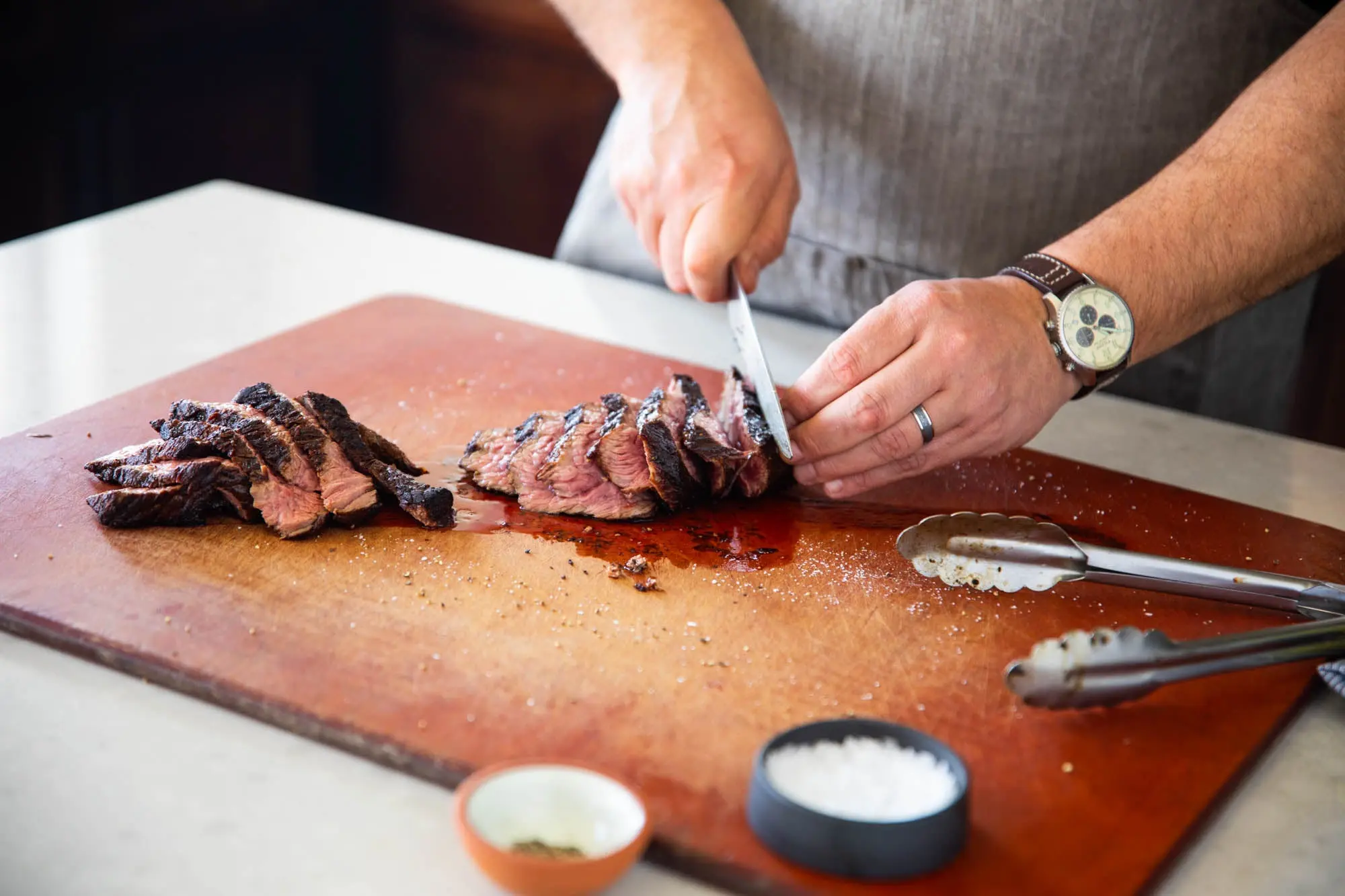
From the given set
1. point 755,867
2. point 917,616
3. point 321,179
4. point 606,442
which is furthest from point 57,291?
point 321,179

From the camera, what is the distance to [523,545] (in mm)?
2031

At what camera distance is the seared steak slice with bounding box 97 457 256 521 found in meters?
1.98

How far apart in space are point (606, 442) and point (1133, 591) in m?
0.84

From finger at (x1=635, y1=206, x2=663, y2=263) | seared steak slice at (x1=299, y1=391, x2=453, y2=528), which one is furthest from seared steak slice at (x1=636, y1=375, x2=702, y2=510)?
finger at (x1=635, y1=206, x2=663, y2=263)

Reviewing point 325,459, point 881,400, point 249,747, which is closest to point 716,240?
point 881,400

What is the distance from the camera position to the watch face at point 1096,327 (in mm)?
2158

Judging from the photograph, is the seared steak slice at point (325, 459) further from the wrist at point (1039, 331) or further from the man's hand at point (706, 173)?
the wrist at point (1039, 331)

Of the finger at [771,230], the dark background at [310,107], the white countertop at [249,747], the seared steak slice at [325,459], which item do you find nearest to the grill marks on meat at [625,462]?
the seared steak slice at [325,459]

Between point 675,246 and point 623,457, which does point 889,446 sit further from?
point 675,246

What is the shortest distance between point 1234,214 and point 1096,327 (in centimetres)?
36

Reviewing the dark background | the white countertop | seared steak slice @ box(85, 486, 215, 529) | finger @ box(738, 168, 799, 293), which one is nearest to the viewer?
the white countertop

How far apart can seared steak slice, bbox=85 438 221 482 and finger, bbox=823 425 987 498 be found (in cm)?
98

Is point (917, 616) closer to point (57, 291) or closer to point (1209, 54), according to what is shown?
point (1209, 54)

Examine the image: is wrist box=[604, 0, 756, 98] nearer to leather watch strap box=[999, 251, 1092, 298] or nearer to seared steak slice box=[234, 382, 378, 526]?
leather watch strap box=[999, 251, 1092, 298]
